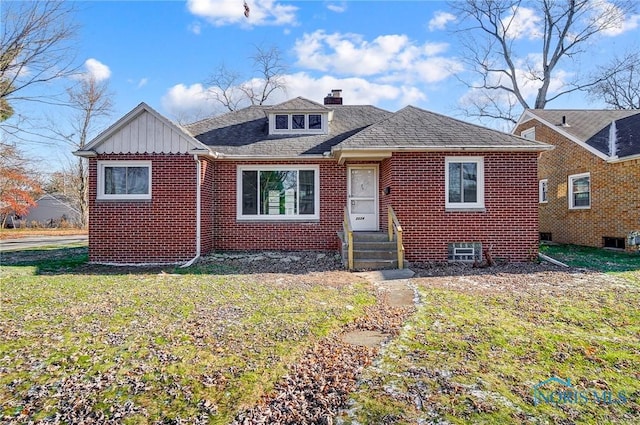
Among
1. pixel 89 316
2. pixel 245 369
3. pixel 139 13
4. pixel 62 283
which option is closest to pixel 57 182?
pixel 139 13

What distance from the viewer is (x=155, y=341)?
14.4ft

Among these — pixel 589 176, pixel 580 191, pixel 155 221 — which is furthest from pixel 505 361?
pixel 580 191

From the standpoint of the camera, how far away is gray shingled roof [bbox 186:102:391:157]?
11.8 meters

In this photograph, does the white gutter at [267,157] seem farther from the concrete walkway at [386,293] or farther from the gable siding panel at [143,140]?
the concrete walkway at [386,293]

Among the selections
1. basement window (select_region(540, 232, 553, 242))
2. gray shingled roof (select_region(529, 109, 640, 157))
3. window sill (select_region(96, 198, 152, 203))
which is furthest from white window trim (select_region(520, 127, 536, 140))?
window sill (select_region(96, 198, 152, 203))

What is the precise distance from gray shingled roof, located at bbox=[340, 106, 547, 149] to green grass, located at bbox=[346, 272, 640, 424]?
4661 millimetres

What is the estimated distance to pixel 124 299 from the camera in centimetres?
632

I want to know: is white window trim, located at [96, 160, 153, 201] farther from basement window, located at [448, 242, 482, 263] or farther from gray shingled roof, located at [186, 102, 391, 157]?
basement window, located at [448, 242, 482, 263]

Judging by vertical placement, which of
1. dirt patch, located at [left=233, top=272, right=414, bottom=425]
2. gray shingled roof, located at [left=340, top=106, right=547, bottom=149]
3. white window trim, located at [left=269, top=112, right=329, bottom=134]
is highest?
white window trim, located at [left=269, top=112, right=329, bottom=134]

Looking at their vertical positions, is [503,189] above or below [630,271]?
above

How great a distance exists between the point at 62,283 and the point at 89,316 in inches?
116

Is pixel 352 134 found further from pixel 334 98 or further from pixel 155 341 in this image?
pixel 155 341

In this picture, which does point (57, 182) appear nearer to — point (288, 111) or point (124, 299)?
point (288, 111)

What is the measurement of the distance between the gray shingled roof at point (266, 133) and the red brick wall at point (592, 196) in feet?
25.0
